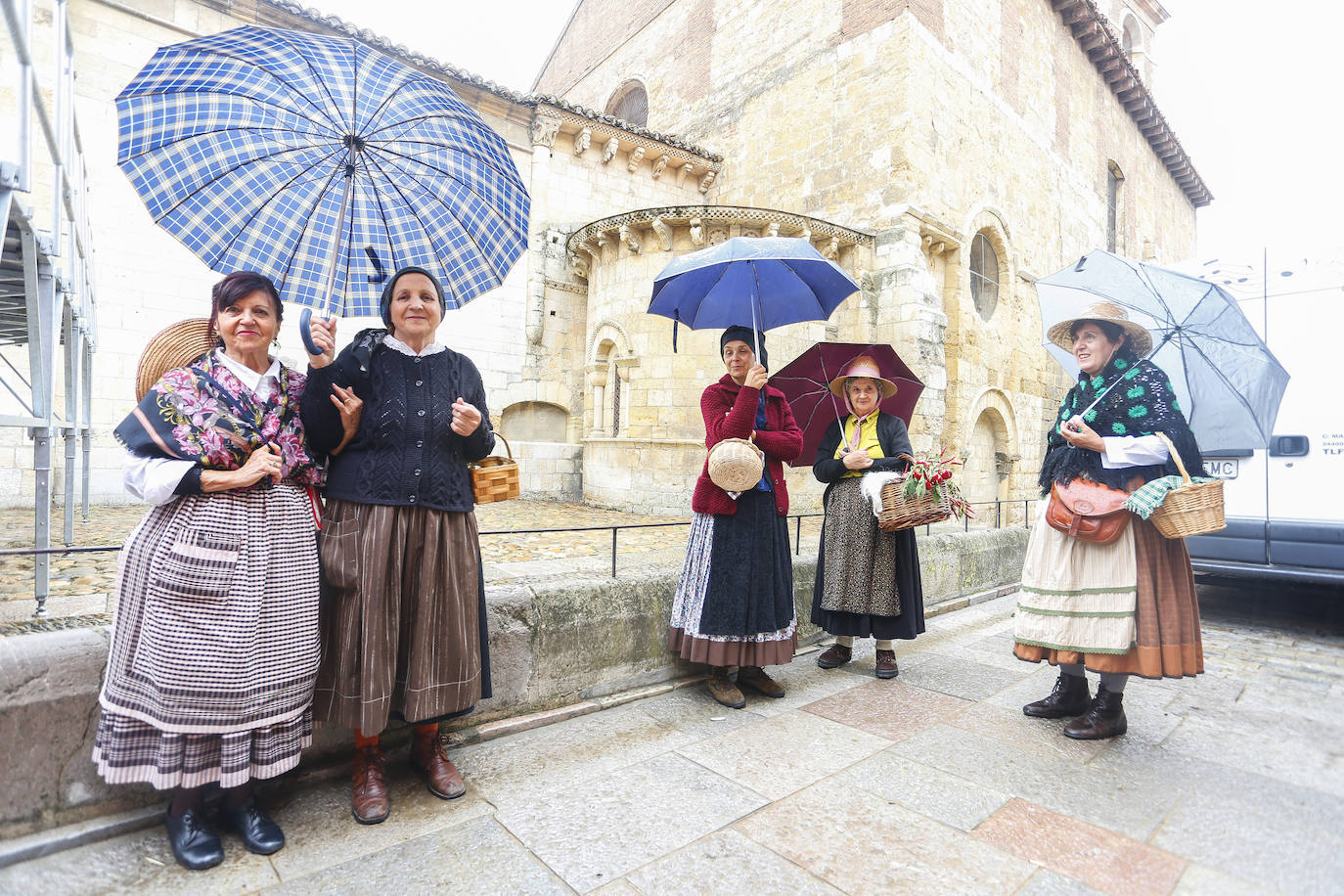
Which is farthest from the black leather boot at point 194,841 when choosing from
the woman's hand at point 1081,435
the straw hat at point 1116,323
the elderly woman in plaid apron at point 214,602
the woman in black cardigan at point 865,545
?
the straw hat at point 1116,323

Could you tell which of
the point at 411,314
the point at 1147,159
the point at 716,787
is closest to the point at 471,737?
the point at 716,787

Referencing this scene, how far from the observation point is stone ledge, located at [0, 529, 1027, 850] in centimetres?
196

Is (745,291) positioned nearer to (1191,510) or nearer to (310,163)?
(310,163)

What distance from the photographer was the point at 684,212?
9.47 metres

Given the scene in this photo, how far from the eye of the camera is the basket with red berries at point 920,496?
3.38 meters

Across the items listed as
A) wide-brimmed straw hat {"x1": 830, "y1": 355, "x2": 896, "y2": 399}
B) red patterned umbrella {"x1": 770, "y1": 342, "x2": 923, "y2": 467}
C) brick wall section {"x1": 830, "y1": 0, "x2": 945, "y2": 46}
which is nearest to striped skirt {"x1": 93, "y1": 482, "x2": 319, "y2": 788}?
red patterned umbrella {"x1": 770, "y1": 342, "x2": 923, "y2": 467}

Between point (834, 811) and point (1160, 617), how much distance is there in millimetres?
1811

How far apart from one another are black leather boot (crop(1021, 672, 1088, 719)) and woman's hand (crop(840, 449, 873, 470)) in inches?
56.3

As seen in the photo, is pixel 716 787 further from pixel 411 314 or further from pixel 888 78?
pixel 888 78

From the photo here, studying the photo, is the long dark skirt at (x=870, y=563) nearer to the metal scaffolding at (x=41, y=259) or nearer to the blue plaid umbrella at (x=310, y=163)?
the blue plaid umbrella at (x=310, y=163)

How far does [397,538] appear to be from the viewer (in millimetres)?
2258

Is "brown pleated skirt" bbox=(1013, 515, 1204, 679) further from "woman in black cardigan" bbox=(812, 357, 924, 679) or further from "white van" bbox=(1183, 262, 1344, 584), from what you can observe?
"white van" bbox=(1183, 262, 1344, 584)

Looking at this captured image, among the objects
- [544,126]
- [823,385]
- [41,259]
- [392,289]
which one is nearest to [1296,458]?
[823,385]

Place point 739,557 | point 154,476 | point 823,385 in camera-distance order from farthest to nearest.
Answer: point 823,385 < point 739,557 < point 154,476
